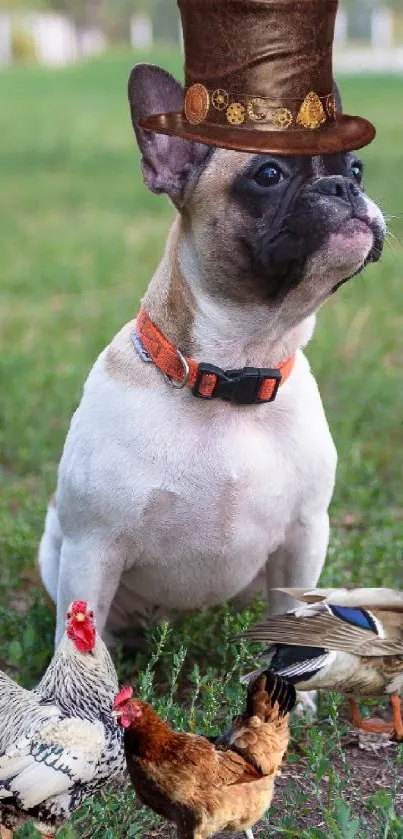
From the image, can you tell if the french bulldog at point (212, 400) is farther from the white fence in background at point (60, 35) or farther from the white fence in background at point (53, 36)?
the white fence in background at point (53, 36)

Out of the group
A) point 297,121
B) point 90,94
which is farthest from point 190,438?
point 90,94

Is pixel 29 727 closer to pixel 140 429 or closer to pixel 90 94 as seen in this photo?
pixel 140 429

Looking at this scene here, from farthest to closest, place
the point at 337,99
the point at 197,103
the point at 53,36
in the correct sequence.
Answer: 1. the point at 53,36
2. the point at 337,99
3. the point at 197,103

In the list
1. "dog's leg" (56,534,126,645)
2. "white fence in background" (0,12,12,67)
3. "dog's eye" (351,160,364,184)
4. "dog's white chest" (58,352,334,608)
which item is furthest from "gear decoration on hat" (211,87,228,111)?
"white fence in background" (0,12,12,67)

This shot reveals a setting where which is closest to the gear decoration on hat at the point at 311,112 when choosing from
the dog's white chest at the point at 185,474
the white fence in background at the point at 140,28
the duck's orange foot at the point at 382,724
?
the dog's white chest at the point at 185,474

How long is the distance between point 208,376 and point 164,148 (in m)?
0.61

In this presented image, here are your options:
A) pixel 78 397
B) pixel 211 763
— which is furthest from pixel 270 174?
pixel 78 397

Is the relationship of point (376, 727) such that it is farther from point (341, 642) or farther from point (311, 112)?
point (311, 112)

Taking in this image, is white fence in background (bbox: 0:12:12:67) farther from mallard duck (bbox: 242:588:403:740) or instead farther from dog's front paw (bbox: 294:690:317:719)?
mallard duck (bbox: 242:588:403:740)

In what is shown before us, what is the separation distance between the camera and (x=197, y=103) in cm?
297

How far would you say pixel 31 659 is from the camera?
3.71 m

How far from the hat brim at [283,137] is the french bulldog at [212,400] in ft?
0.39

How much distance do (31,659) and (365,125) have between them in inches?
71.6

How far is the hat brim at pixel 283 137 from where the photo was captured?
2836mm
